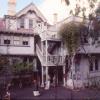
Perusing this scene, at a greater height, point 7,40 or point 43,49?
point 7,40

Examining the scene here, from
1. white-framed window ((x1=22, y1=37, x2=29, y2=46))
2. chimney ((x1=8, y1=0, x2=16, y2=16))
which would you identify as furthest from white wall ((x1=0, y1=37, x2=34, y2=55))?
chimney ((x1=8, y1=0, x2=16, y2=16))

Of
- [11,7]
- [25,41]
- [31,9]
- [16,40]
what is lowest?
[25,41]

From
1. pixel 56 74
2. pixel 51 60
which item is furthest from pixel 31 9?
pixel 56 74

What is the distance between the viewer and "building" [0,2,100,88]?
2984 centimetres

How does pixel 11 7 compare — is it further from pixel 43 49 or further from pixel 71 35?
pixel 71 35

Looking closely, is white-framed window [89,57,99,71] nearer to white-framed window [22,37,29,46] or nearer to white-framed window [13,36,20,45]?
white-framed window [22,37,29,46]

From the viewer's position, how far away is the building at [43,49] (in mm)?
29844

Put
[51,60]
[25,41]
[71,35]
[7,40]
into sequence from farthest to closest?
1. [25,41]
2. [7,40]
3. [51,60]
4. [71,35]

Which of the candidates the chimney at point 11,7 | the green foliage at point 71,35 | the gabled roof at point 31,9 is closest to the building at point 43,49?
the gabled roof at point 31,9

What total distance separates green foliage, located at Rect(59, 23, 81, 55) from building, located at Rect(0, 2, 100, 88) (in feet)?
4.14

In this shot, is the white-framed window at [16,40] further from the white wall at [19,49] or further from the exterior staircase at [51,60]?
the exterior staircase at [51,60]

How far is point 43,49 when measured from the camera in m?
31.0

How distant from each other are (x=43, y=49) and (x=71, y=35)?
15.6 feet

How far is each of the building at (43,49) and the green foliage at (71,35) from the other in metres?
1.26
